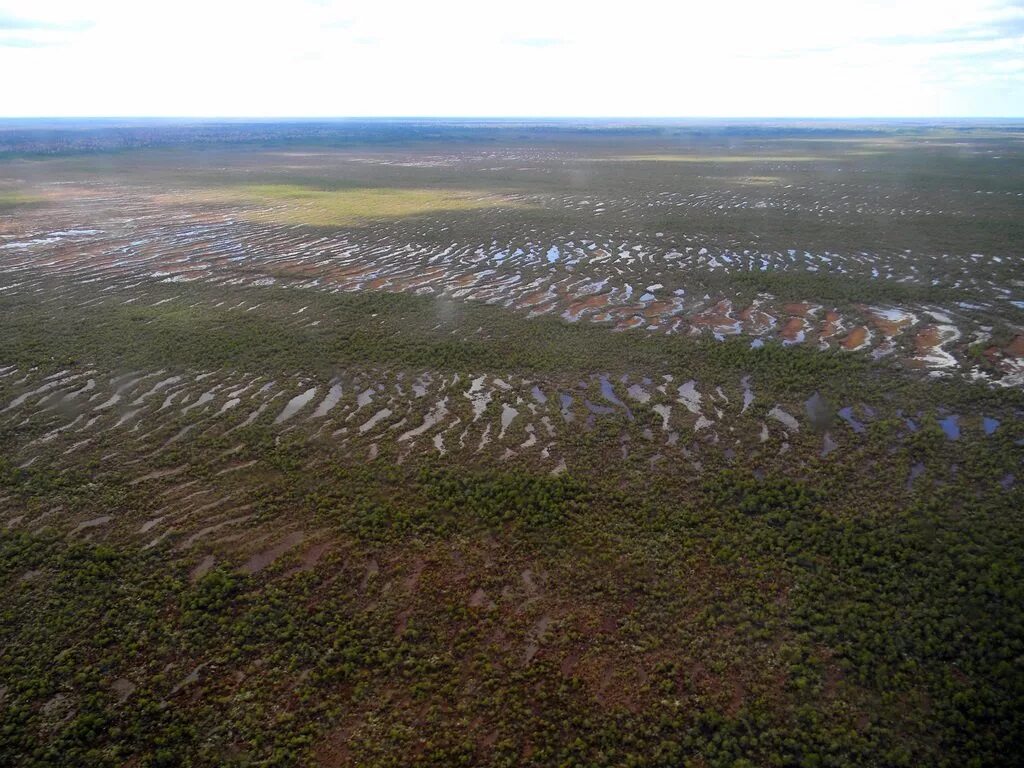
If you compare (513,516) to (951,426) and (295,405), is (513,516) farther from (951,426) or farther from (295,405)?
(951,426)

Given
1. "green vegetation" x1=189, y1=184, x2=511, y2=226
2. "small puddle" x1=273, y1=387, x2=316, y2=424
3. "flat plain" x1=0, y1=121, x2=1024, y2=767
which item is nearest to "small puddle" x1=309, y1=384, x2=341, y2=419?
"flat plain" x1=0, y1=121, x2=1024, y2=767

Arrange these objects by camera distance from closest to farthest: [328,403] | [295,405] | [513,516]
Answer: [513,516] → [295,405] → [328,403]

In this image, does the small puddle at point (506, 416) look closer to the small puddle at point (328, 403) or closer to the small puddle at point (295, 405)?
the small puddle at point (328, 403)

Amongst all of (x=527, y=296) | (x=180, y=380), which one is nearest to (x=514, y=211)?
(x=527, y=296)

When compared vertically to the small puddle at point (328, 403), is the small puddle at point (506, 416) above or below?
below

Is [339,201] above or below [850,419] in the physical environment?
above

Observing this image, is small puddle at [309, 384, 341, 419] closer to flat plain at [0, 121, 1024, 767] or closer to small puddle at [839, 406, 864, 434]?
flat plain at [0, 121, 1024, 767]

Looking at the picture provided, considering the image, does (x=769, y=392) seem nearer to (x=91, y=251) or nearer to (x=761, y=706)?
(x=761, y=706)

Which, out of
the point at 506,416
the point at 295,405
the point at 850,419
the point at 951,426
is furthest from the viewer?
the point at 295,405

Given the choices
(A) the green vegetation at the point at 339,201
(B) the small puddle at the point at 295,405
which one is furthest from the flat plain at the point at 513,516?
(A) the green vegetation at the point at 339,201

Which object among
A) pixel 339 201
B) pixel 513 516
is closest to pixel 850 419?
pixel 513 516
